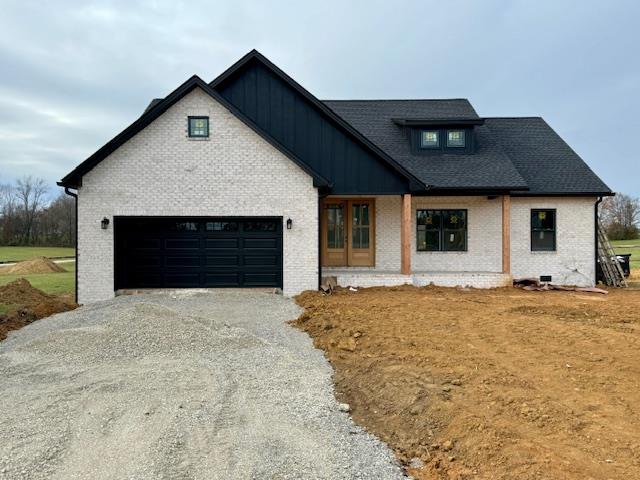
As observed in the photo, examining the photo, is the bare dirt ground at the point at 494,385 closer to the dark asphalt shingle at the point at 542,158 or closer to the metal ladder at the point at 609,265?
the metal ladder at the point at 609,265

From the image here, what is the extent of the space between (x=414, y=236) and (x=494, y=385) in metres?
10.8

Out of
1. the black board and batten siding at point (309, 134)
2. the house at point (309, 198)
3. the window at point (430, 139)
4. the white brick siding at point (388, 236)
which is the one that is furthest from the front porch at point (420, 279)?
the window at point (430, 139)

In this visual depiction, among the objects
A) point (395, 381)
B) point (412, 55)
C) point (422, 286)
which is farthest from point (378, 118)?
point (395, 381)

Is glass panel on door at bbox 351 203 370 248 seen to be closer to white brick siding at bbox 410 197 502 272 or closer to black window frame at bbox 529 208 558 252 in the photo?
white brick siding at bbox 410 197 502 272

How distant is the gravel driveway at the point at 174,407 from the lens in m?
3.70

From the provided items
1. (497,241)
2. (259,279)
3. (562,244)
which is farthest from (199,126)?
(562,244)

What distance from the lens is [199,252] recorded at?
12.8 metres

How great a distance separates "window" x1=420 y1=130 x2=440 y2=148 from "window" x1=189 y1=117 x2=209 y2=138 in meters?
8.38

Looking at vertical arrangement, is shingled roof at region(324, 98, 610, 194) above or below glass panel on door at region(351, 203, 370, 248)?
above

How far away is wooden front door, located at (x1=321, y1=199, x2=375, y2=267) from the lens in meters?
15.7

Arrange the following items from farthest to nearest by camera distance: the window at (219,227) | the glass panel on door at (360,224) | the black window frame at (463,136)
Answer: the black window frame at (463,136) → the glass panel on door at (360,224) → the window at (219,227)

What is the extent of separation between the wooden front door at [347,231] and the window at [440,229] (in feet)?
5.96

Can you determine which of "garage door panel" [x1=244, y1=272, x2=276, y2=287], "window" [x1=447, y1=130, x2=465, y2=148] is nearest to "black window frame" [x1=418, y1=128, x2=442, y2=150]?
"window" [x1=447, y1=130, x2=465, y2=148]

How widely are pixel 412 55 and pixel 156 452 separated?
2934 centimetres
